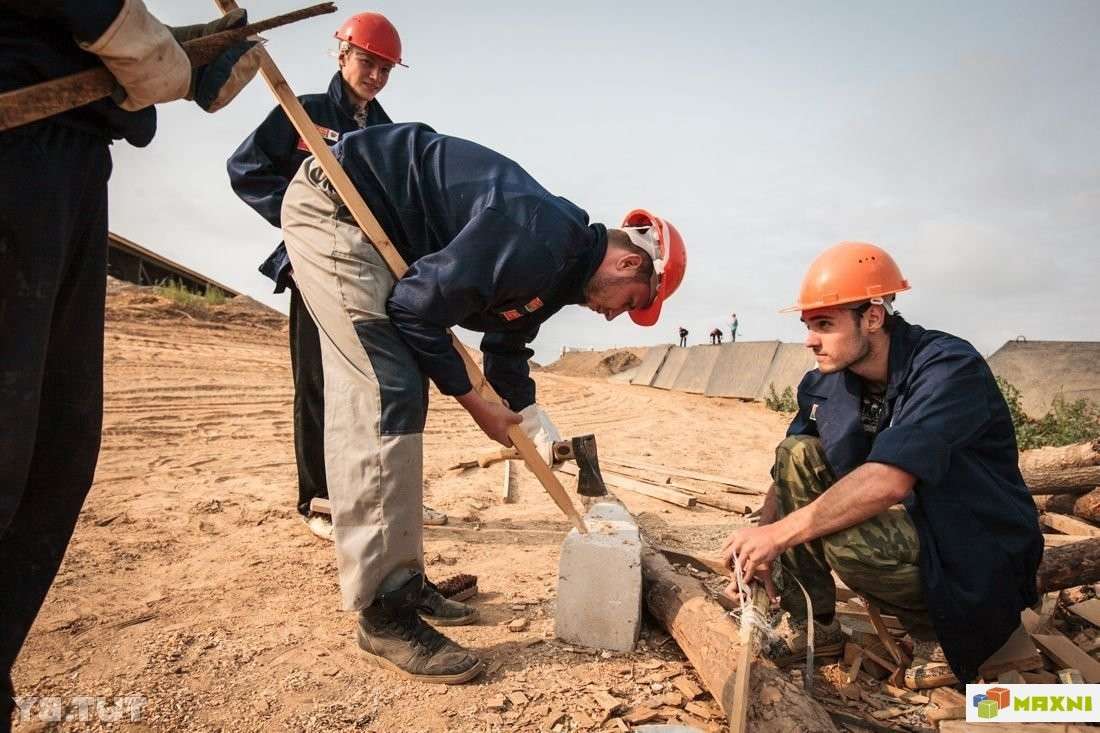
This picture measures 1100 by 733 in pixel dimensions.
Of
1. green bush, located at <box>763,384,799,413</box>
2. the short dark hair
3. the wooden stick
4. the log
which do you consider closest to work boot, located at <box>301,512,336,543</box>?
the wooden stick

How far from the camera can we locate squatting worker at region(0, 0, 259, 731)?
4.79ft

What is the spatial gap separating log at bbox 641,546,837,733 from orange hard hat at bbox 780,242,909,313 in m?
1.21

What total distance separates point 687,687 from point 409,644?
964 millimetres

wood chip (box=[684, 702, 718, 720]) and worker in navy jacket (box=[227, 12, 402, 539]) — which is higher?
worker in navy jacket (box=[227, 12, 402, 539])

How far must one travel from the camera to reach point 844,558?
2.35m

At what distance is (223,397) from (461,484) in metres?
3.52

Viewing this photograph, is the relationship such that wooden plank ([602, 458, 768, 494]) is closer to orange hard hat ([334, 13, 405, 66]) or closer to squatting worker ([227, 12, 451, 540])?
squatting worker ([227, 12, 451, 540])

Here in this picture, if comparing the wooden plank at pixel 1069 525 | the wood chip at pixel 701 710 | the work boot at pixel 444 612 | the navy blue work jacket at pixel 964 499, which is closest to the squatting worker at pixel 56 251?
the work boot at pixel 444 612

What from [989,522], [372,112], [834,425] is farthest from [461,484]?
[989,522]

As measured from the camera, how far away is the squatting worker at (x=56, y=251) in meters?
1.46

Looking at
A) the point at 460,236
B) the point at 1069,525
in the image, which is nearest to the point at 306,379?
the point at 460,236

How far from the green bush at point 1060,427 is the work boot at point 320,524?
7.57 metres

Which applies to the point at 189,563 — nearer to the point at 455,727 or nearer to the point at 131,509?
the point at 131,509

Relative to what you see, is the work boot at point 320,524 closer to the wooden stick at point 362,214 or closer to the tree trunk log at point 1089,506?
the wooden stick at point 362,214
